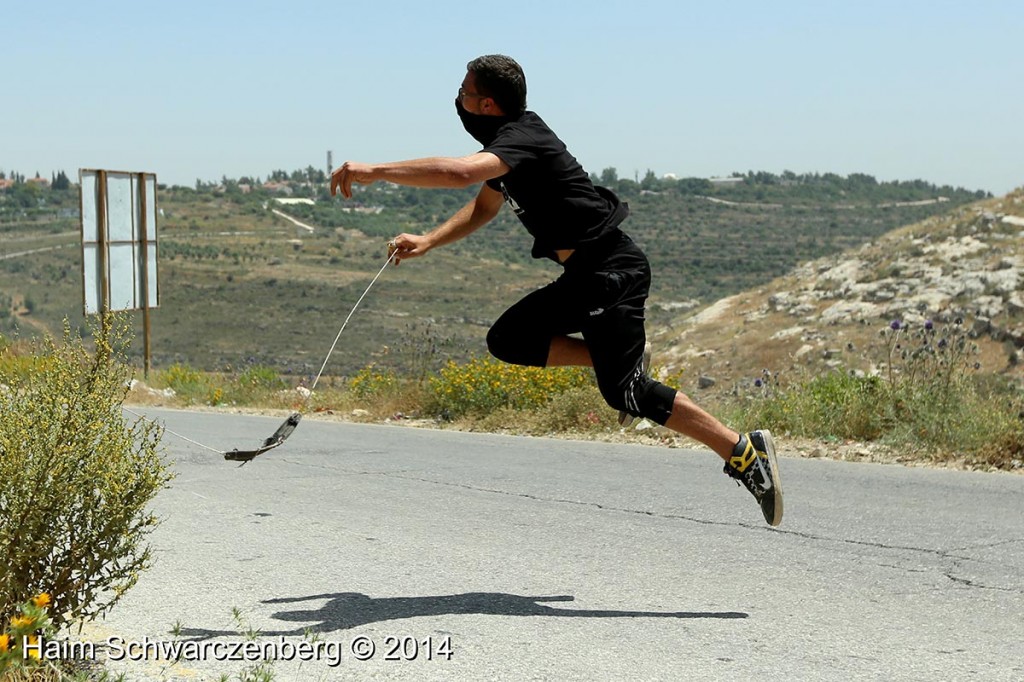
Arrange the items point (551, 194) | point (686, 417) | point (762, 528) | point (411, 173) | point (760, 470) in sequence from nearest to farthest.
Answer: point (411, 173) < point (551, 194) < point (686, 417) < point (760, 470) < point (762, 528)

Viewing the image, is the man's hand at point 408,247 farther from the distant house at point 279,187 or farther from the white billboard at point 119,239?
the distant house at point 279,187

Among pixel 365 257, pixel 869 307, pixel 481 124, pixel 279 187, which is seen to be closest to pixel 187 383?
pixel 481 124

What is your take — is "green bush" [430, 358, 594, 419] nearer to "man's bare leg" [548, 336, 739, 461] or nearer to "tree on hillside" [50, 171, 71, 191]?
"man's bare leg" [548, 336, 739, 461]

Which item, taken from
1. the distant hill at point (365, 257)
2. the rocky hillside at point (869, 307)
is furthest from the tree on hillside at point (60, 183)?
the rocky hillside at point (869, 307)

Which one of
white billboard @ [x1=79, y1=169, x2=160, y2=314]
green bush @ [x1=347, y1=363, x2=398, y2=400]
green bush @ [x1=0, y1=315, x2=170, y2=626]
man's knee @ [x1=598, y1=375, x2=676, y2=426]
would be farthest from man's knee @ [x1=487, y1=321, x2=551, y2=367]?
white billboard @ [x1=79, y1=169, x2=160, y2=314]

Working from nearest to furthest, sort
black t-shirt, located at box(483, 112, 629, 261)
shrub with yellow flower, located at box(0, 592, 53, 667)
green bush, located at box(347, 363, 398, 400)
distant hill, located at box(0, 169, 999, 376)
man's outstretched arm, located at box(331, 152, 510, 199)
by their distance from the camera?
1. shrub with yellow flower, located at box(0, 592, 53, 667)
2. man's outstretched arm, located at box(331, 152, 510, 199)
3. black t-shirt, located at box(483, 112, 629, 261)
4. green bush, located at box(347, 363, 398, 400)
5. distant hill, located at box(0, 169, 999, 376)

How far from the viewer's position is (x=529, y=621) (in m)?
4.89

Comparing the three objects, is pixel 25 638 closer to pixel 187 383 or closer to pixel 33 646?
pixel 33 646

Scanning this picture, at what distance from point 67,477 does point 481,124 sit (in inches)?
98.3

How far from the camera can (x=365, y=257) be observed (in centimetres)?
7194

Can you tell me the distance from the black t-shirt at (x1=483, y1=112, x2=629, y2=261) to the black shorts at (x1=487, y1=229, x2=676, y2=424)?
0.08 metres

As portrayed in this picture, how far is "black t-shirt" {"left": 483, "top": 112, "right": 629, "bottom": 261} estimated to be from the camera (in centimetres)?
534

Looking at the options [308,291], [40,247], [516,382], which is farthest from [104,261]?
[40,247]

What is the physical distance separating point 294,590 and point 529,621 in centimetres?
105
